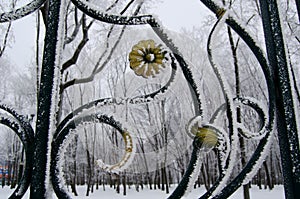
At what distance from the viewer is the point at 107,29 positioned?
4.32 metres

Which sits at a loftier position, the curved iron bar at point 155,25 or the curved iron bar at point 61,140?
the curved iron bar at point 155,25

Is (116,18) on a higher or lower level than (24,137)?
higher

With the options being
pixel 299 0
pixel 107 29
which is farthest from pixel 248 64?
pixel 299 0

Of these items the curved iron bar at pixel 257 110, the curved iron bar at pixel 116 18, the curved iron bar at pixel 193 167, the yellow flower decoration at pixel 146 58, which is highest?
the curved iron bar at pixel 116 18

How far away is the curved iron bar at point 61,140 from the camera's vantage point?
0.33 meters

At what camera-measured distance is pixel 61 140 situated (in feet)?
1.11

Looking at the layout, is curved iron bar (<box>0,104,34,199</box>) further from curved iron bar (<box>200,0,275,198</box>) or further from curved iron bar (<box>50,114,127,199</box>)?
curved iron bar (<box>200,0,275,198</box>)

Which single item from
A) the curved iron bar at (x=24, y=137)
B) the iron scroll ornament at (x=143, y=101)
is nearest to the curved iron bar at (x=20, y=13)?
the iron scroll ornament at (x=143, y=101)

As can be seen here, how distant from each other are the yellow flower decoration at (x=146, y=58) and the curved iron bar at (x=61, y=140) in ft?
0.26

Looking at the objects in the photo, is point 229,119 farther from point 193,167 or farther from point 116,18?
point 116,18

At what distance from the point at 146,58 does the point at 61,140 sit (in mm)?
155

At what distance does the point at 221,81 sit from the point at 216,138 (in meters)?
0.08

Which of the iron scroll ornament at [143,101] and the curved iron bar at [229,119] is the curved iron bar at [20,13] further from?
the curved iron bar at [229,119]

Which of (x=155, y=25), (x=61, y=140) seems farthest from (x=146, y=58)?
(x=61, y=140)
